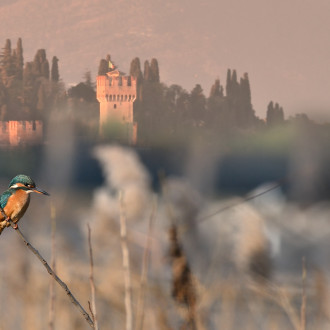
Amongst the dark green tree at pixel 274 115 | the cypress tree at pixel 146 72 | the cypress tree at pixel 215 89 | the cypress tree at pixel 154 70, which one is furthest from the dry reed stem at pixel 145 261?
the cypress tree at pixel 215 89

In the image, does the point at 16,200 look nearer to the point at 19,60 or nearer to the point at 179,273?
the point at 179,273

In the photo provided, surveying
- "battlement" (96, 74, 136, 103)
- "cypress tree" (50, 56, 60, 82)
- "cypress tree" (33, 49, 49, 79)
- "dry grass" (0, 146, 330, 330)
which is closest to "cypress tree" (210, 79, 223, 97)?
"battlement" (96, 74, 136, 103)

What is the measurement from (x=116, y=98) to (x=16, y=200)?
217 feet

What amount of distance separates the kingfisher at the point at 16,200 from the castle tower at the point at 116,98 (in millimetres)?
63793

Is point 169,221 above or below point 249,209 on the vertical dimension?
above

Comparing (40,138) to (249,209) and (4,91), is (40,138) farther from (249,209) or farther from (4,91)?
(249,209)

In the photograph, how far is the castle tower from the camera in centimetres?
6844

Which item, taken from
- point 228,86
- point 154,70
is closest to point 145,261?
point 154,70

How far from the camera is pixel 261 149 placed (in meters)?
66.1

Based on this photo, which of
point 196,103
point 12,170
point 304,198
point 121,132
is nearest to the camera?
point 304,198

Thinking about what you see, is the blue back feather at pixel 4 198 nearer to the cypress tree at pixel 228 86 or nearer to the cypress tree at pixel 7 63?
the cypress tree at pixel 7 63

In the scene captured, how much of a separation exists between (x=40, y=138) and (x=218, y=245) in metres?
56.2

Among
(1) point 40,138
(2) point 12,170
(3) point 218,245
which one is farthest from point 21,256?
(1) point 40,138

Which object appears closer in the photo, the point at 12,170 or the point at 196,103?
the point at 12,170
